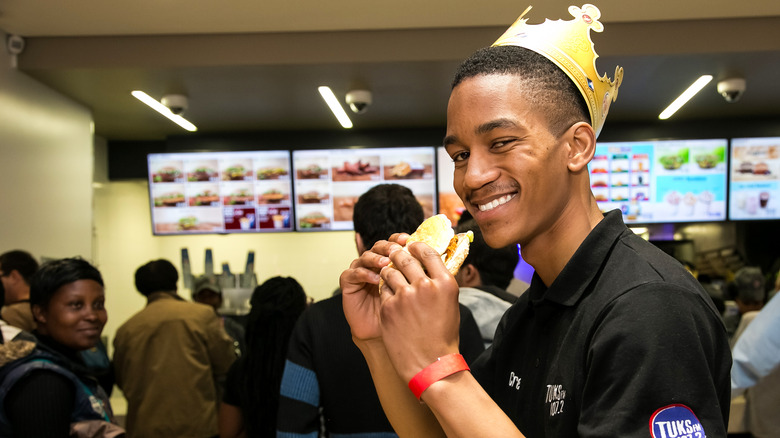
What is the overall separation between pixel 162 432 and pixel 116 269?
2.83 meters

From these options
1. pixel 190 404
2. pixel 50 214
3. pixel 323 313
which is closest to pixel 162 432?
pixel 190 404

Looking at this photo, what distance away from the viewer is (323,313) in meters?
2.11

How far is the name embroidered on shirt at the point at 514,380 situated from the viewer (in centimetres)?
106

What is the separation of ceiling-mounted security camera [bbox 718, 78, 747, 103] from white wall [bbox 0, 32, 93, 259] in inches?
174

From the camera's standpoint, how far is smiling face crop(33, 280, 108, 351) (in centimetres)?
245

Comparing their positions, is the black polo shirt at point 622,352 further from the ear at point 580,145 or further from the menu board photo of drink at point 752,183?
the menu board photo of drink at point 752,183

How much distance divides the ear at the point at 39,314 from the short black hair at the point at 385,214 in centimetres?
126

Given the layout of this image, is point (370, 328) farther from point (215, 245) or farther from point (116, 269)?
point (116, 269)

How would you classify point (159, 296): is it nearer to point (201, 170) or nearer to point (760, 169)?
point (201, 170)

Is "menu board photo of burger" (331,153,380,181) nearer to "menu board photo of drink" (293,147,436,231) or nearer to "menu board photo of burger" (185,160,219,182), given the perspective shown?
"menu board photo of drink" (293,147,436,231)

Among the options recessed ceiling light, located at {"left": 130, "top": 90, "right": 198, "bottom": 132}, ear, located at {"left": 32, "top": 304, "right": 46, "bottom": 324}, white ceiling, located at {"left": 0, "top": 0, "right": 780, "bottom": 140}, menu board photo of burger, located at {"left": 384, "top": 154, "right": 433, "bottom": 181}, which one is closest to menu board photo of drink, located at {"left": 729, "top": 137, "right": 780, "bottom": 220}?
white ceiling, located at {"left": 0, "top": 0, "right": 780, "bottom": 140}

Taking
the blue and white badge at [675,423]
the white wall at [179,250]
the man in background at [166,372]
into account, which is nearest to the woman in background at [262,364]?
the man in background at [166,372]

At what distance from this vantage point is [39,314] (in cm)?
247

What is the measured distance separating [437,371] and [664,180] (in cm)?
482
